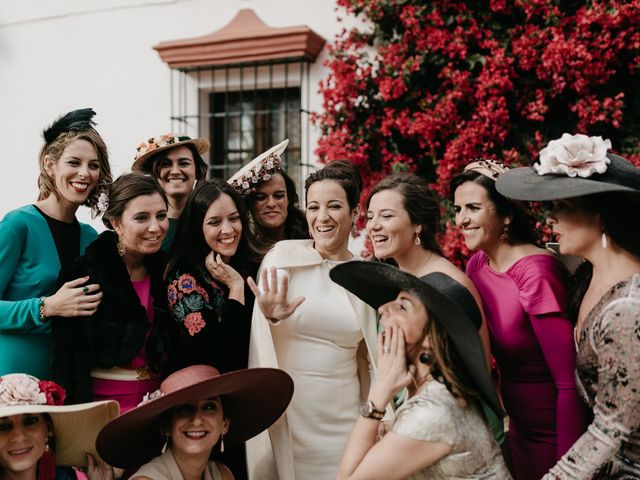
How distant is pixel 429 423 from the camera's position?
79.0 inches

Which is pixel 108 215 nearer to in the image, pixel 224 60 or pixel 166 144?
pixel 166 144

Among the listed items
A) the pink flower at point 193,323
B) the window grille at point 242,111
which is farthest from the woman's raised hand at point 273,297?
the window grille at point 242,111

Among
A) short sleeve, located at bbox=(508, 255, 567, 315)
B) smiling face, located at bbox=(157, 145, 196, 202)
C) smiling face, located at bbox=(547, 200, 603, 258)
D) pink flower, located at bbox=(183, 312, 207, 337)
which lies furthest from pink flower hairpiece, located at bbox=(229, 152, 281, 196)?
smiling face, located at bbox=(547, 200, 603, 258)

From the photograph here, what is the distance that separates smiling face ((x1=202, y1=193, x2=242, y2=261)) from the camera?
3314 mm

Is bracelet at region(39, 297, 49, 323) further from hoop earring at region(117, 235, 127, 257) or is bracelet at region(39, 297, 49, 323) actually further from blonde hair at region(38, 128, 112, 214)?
blonde hair at region(38, 128, 112, 214)

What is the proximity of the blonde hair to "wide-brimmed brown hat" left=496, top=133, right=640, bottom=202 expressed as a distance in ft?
7.09

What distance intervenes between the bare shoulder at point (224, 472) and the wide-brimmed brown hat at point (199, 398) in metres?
0.11

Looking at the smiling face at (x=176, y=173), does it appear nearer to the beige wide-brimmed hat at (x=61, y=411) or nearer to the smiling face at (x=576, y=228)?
the beige wide-brimmed hat at (x=61, y=411)

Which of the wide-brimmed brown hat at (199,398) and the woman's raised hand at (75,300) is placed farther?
the woman's raised hand at (75,300)

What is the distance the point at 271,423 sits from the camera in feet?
9.39

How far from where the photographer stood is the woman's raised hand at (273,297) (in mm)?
2857

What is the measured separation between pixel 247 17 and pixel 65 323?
5.14m

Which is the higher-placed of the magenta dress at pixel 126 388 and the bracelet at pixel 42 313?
the bracelet at pixel 42 313

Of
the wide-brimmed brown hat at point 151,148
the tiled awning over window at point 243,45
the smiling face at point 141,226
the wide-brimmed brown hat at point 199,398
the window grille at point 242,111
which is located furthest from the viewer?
the window grille at point 242,111
